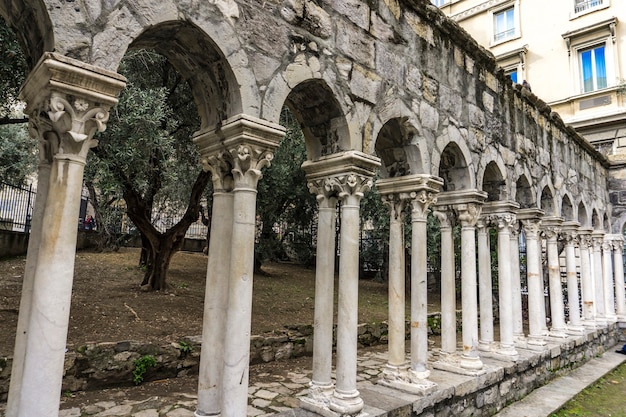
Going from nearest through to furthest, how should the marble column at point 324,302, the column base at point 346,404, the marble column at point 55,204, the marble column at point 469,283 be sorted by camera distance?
1. the marble column at point 55,204
2. the column base at point 346,404
3. the marble column at point 324,302
4. the marble column at point 469,283

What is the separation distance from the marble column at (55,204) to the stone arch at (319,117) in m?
1.84

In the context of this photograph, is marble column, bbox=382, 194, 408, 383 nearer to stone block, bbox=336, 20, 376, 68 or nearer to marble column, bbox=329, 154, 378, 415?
marble column, bbox=329, 154, 378, 415

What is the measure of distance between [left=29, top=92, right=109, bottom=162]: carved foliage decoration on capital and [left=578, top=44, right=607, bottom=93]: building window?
18.2 m

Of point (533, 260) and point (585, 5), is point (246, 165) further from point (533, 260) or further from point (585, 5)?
point (585, 5)

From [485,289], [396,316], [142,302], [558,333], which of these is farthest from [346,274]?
[558,333]

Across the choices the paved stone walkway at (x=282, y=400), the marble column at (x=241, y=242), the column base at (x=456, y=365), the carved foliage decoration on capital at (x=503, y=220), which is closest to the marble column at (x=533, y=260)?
the carved foliage decoration on capital at (x=503, y=220)

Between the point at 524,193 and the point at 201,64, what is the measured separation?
20.3ft

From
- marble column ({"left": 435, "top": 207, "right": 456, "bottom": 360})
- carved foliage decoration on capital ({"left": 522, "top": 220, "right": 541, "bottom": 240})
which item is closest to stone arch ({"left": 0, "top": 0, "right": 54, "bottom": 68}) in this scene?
marble column ({"left": 435, "top": 207, "right": 456, "bottom": 360})

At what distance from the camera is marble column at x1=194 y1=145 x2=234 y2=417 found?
315 cm

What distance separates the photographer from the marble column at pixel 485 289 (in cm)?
609

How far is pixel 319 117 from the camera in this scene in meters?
4.12

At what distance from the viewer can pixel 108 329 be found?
564 centimetres

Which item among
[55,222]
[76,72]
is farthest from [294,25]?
[55,222]

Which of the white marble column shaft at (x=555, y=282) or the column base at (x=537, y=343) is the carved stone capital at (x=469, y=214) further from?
the white marble column shaft at (x=555, y=282)
